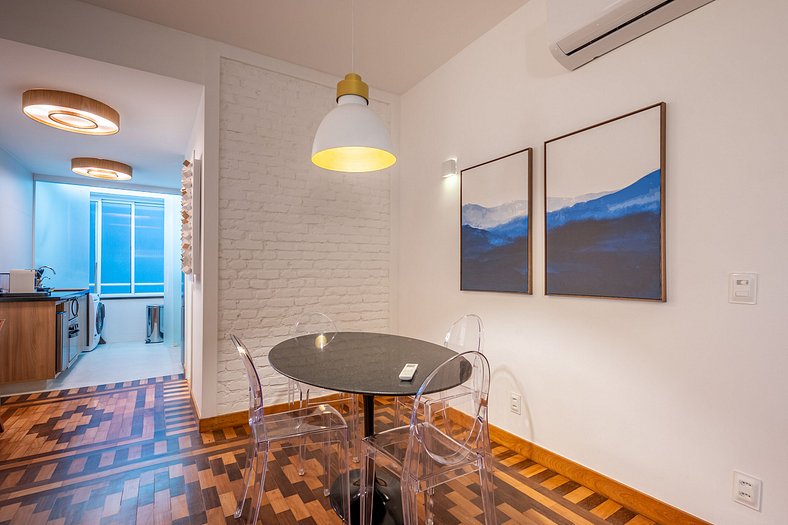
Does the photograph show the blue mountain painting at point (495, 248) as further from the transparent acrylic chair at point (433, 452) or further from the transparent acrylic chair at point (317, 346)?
the transparent acrylic chair at point (317, 346)

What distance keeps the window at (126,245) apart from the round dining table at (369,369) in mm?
5821

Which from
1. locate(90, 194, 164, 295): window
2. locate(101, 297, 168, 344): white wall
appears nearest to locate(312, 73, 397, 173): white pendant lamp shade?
locate(101, 297, 168, 344): white wall

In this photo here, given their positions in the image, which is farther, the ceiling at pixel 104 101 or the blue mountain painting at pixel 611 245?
the ceiling at pixel 104 101

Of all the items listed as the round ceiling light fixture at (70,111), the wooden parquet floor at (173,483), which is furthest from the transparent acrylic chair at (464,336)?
the round ceiling light fixture at (70,111)

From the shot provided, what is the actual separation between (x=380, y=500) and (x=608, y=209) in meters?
1.90

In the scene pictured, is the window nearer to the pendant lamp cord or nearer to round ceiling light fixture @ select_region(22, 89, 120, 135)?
round ceiling light fixture @ select_region(22, 89, 120, 135)

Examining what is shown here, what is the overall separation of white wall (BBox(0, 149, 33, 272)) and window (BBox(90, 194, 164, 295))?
1290 mm

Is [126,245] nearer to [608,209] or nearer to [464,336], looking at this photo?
[464,336]

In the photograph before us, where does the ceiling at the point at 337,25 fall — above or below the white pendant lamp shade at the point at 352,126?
above

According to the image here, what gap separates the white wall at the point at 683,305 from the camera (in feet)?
4.93

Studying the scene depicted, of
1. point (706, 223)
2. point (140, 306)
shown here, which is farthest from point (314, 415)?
point (140, 306)

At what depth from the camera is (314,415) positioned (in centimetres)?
200

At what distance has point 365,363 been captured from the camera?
1854 mm

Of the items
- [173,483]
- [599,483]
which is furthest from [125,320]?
[599,483]
